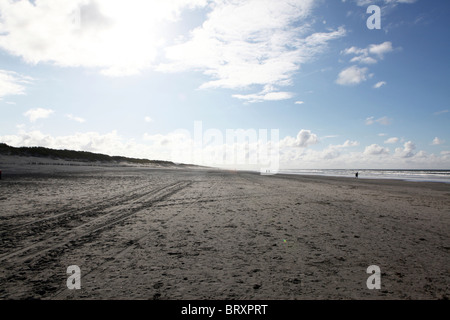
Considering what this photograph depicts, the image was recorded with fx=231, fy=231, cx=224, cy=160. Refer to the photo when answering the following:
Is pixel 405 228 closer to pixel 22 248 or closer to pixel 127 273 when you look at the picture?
pixel 127 273

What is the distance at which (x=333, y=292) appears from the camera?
3109 millimetres

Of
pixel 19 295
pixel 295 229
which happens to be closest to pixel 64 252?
pixel 19 295

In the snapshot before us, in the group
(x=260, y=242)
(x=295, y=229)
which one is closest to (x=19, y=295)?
(x=260, y=242)

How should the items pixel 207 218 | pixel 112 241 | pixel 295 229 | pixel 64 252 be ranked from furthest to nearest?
pixel 207 218
pixel 295 229
pixel 112 241
pixel 64 252

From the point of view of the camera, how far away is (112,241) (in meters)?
5.00

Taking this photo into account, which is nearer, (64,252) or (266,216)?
(64,252)

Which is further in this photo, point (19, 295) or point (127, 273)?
point (127, 273)
